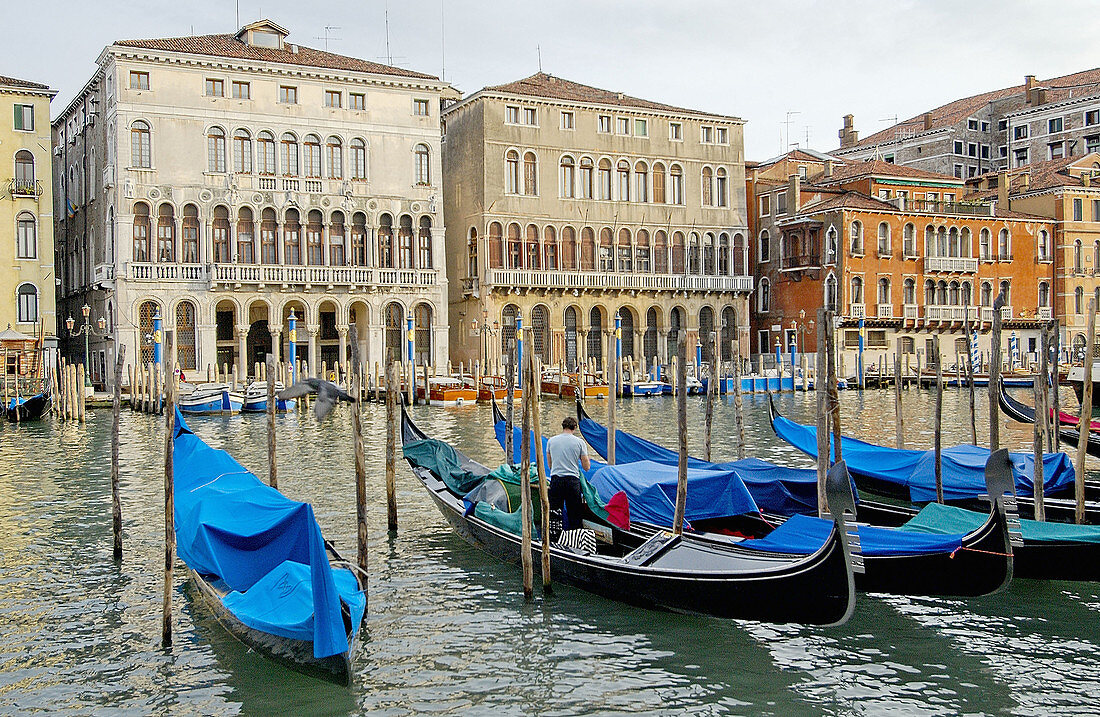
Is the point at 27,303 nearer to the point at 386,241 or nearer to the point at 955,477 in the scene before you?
the point at 386,241

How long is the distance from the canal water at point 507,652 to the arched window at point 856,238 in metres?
23.6

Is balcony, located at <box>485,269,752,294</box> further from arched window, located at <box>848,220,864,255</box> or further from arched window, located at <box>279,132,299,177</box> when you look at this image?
arched window, located at <box>279,132,299,177</box>

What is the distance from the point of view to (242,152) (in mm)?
25906

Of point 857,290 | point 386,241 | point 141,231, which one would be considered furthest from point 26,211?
point 857,290

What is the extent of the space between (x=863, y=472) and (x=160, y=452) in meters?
8.72

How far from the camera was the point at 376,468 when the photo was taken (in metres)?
13.1

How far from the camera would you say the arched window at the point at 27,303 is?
2492cm

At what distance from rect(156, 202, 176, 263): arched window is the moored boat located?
1882 centimetres

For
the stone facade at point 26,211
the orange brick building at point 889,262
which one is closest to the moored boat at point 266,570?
the stone facade at point 26,211

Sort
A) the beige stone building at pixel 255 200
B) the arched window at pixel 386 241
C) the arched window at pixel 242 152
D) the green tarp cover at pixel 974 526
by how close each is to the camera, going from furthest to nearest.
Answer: the arched window at pixel 386 241 → the arched window at pixel 242 152 → the beige stone building at pixel 255 200 → the green tarp cover at pixel 974 526

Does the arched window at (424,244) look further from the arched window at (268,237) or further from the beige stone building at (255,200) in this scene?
the arched window at (268,237)

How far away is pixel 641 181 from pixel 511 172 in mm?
3848

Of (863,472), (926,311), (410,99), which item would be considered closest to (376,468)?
(863,472)

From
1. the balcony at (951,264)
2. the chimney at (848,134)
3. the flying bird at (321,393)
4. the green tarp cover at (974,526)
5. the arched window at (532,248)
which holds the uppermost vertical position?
the chimney at (848,134)
